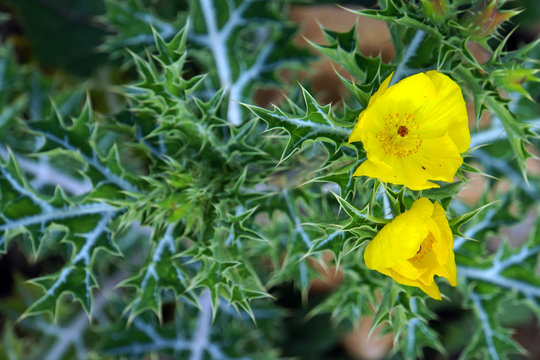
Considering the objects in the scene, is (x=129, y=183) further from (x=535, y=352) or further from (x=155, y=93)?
(x=535, y=352)

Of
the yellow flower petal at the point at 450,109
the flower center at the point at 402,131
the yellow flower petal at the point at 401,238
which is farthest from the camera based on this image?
the flower center at the point at 402,131

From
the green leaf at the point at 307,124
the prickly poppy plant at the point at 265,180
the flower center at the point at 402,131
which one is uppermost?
the green leaf at the point at 307,124

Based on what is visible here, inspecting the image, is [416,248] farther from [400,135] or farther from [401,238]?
[400,135]

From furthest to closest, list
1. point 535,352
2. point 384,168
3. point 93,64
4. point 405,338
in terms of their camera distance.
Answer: point 535,352
point 93,64
point 405,338
point 384,168

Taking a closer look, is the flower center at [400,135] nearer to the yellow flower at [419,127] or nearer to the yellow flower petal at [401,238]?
the yellow flower at [419,127]

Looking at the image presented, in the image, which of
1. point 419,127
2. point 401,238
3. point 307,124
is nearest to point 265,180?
point 307,124

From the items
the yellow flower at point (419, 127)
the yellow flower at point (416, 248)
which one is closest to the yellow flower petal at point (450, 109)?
the yellow flower at point (419, 127)

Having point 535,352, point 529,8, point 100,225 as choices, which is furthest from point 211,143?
point 535,352

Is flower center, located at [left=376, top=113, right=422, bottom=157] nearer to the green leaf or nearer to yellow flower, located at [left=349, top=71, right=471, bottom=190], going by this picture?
yellow flower, located at [left=349, top=71, right=471, bottom=190]
